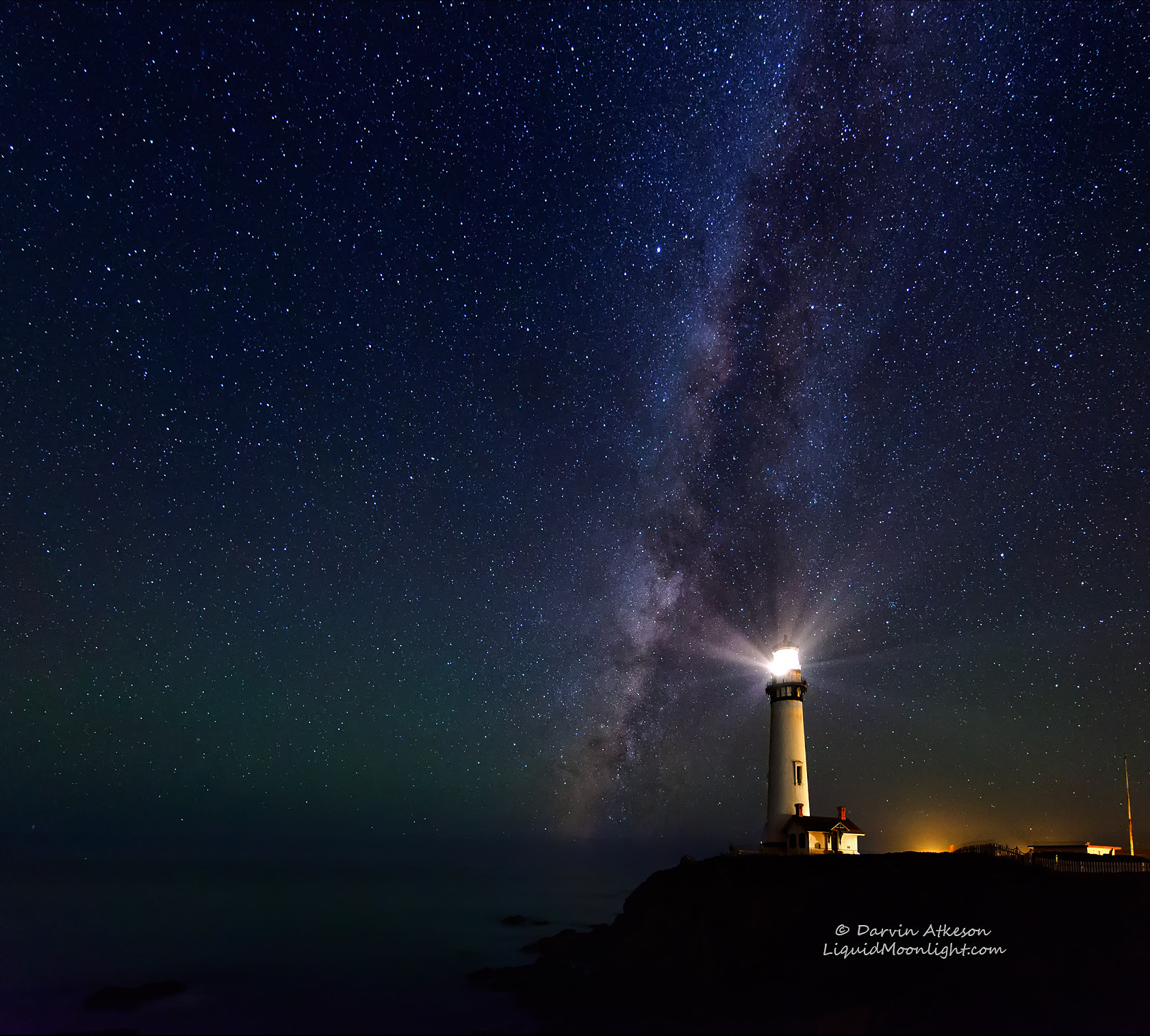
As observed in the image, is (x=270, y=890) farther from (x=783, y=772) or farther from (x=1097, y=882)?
(x=1097, y=882)

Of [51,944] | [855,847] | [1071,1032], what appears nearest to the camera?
[1071,1032]

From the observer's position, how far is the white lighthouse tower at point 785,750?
33281 millimetres

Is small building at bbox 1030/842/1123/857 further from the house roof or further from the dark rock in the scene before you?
the dark rock

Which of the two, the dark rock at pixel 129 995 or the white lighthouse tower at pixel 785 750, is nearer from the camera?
the white lighthouse tower at pixel 785 750

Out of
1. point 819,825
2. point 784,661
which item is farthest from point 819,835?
point 784,661

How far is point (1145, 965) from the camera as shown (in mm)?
20219

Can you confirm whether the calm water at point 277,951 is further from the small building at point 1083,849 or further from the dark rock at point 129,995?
the small building at point 1083,849

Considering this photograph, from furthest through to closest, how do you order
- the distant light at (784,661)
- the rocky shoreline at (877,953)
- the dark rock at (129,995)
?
the distant light at (784,661)
the dark rock at (129,995)
the rocky shoreline at (877,953)

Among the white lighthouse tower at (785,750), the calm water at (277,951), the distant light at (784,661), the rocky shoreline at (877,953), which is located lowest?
the calm water at (277,951)

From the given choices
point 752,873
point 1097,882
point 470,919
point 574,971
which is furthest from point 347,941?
point 1097,882

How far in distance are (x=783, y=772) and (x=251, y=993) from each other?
2958 centimetres

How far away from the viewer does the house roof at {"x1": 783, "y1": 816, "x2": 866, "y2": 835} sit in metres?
31.9

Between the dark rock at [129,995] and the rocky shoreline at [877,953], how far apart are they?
1954cm

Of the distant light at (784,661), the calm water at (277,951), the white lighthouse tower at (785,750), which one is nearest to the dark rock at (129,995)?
the calm water at (277,951)
